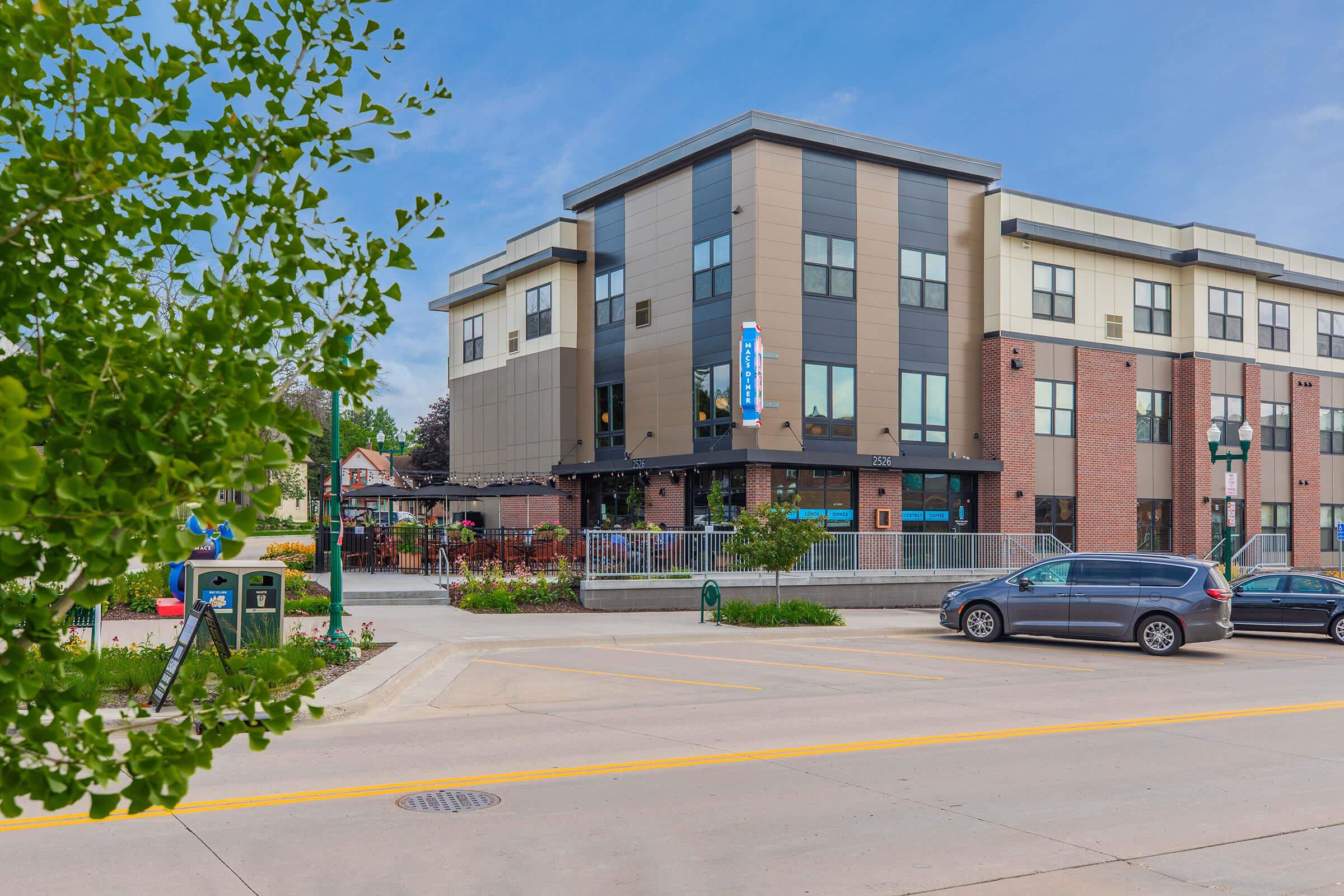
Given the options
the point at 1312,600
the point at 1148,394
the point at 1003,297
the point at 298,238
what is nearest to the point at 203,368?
the point at 298,238

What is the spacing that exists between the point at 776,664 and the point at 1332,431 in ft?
108

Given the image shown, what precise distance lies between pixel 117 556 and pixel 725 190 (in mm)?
29309

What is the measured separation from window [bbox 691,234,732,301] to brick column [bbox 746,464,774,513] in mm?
4956

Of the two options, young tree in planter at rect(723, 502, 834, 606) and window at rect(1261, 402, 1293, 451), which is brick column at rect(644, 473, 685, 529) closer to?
young tree in planter at rect(723, 502, 834, 606)

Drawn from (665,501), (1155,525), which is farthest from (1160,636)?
(1155,525)

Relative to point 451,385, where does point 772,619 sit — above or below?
below

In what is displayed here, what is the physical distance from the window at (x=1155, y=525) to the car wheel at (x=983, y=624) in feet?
56.8

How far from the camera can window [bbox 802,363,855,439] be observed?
3058cm

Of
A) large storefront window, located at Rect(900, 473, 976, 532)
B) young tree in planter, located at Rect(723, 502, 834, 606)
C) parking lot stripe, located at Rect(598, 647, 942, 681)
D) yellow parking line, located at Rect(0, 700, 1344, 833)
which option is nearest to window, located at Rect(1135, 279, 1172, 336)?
A: large storefront window, located at Rect(900, 473, 976, 532)

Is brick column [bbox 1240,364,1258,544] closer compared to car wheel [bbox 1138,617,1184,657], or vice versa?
car wheel [bbox 1138,617,1184,657]

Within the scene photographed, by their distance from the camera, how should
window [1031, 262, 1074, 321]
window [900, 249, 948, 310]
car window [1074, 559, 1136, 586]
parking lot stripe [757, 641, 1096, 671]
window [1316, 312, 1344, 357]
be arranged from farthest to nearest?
window [1316, 312, 1344, 357] → window [1031, 262, 1074, 321] → window [900, 249, 948, 310] → car window [1074, 559, 1136, 586] → parking lot stripe [757, 641, 1096, 671]

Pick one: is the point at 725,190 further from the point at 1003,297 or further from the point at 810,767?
the point at 810,767

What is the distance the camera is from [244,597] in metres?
14.7

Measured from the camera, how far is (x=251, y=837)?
7.10 meters
